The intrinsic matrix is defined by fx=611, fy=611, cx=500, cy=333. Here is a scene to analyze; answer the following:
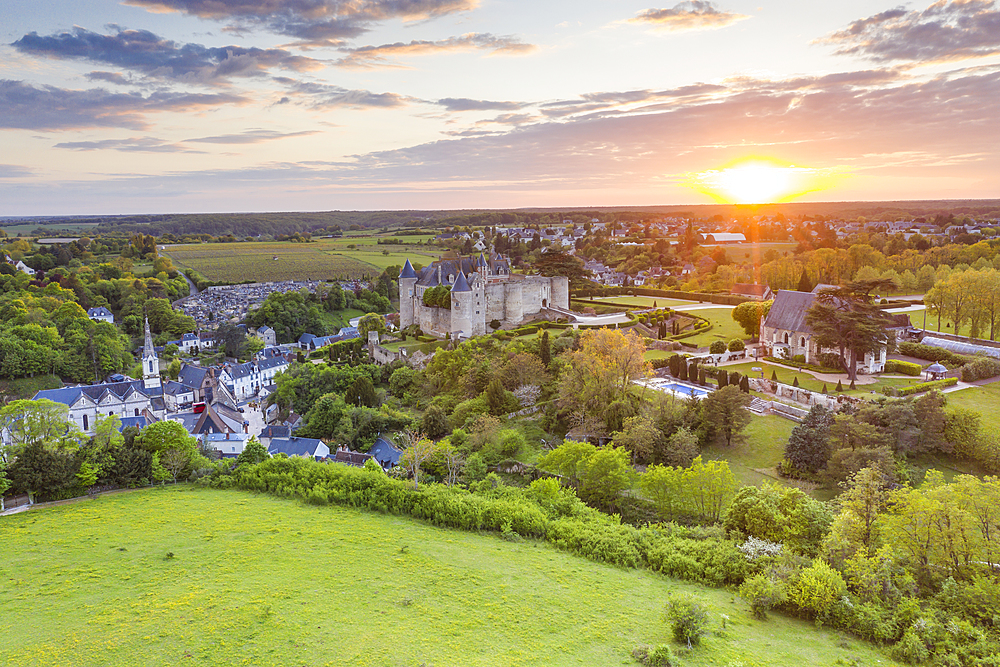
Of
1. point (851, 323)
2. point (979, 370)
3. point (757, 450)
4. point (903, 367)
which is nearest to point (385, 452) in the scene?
point (757, 450)

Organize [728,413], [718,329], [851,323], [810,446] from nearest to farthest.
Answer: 1. [810,446]
2. [728,413]
3. [851,323]
4. [718,329]

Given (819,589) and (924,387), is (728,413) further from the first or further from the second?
(819,589)

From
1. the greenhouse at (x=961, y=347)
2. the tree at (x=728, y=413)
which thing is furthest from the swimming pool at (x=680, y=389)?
the greenhouse at (x=961, y=347)

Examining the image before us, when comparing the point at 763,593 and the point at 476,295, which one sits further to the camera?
the point at 476,295

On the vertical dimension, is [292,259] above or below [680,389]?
above

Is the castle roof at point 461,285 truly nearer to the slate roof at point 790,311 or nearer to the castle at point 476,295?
the castle at point 476,295

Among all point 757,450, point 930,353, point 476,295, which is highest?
point 476,295

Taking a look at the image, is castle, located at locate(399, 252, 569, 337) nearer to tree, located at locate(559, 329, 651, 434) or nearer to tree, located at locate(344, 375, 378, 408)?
tree, located at locate(344, 375, 378, 408)

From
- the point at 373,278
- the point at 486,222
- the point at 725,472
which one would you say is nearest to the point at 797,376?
the point at 725,472
